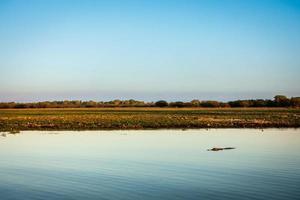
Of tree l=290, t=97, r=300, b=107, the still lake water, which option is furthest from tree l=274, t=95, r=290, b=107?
the still lake water

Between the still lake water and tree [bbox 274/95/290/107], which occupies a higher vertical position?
tree [bbox 274/95/290/107]

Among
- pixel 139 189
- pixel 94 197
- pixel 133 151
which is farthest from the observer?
pixel 133 151

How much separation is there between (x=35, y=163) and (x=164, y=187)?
782 centimetres

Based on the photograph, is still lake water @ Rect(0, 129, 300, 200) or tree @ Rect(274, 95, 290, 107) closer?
still lake water @ Rect(0, 129, 300, 200)

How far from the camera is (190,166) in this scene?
17438mm

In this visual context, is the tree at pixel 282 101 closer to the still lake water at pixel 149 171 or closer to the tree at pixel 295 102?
the tree at pixel 295 102

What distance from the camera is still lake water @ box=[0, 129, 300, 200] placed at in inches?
492

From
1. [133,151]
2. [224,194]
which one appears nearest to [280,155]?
[133,151]

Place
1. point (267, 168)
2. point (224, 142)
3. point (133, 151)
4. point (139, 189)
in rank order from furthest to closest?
point (224, 142) < point (133, 151) < point (267, 168) < point (139, 189)

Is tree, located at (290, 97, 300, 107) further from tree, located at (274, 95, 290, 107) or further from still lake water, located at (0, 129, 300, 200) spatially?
still lake water, located at (0, 129, 300, 200)

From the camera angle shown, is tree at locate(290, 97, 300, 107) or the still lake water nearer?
the still lake water

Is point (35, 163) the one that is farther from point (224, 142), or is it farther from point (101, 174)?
point (224, 142)

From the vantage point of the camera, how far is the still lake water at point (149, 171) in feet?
41.0

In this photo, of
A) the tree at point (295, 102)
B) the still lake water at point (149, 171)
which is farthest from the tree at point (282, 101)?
the still lake water at point (149, 171)
